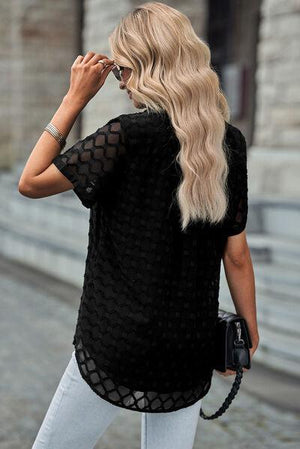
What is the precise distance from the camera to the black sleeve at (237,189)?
7.02ft

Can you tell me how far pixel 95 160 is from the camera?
79.5 inches

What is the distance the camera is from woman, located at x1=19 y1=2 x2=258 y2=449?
2.00 m

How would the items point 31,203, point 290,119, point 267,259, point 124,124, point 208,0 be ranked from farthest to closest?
point 208,0 < point 31,203 < point 290,119 < point 267,259 < point 124,124

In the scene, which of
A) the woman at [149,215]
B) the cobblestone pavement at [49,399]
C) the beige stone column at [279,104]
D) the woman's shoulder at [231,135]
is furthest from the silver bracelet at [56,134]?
the beige stone column at [279,104]

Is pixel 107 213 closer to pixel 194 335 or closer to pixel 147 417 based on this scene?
pixel 194 335

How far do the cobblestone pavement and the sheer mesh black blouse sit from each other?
6.84ft

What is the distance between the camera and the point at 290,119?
7098 millimetres

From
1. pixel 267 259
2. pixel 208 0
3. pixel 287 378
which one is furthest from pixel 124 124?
pixel 208 0

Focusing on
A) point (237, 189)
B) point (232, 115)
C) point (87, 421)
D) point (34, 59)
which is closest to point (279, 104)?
point (232, 115)

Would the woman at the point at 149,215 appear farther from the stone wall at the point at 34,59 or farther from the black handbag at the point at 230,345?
the stone wall at the point at 34,59

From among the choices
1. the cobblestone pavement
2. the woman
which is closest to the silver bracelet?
the woman

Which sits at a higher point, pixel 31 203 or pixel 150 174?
pixel 150 174

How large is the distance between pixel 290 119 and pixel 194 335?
5.28 m

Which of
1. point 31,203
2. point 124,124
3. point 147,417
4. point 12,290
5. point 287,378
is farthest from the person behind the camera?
point 31,203
